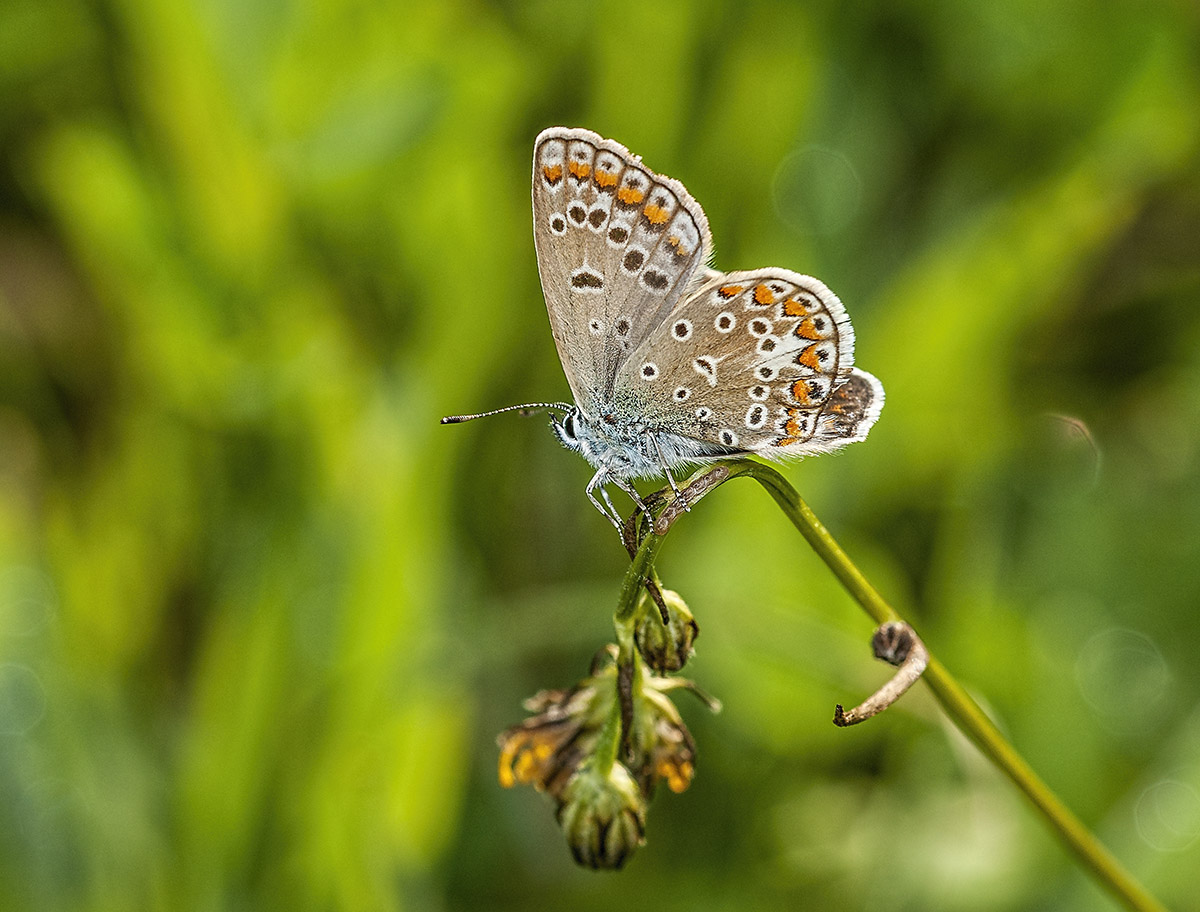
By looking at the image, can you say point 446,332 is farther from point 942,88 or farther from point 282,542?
Result: point 942,88

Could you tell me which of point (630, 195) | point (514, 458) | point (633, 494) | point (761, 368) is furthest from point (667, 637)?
point (514, 458)

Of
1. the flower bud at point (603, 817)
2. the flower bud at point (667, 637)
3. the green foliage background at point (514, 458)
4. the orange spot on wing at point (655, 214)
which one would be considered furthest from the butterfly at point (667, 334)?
the green foliage background at point (514, 458)

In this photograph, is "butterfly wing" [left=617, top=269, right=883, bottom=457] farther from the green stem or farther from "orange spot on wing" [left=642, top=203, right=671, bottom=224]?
the green stem

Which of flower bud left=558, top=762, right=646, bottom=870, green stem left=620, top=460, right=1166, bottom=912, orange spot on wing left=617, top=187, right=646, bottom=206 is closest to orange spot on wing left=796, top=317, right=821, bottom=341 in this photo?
orange spot on wing left=617, top=187, right=646, bottom=206

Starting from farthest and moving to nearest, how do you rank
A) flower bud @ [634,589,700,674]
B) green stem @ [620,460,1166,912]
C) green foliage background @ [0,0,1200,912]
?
green foliage background @ [0,0,1200,912]
flower bud @ [634,589,700,674]
green stem @ [620,460,1166,912]

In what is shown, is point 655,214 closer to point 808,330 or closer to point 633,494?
point 808,330
